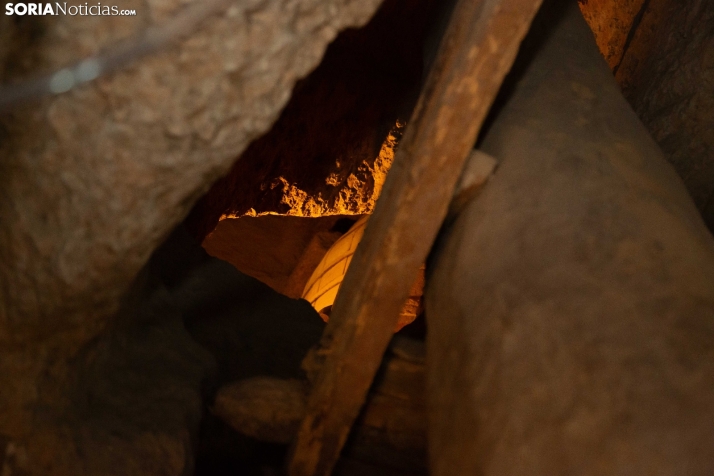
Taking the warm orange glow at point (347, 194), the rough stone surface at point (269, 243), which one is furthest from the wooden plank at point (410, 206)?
the rough stone surface at point (269, 243)

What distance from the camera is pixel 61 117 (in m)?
1.00

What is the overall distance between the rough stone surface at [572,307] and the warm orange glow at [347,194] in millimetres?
2159

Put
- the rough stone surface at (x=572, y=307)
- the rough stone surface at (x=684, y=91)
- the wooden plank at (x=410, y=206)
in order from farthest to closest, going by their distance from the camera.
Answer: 1. the rough stone surface at (x=684, y=91)
2. the wooden plank at (x=410, y=206)
3. the rough stone surface at (x=572, y=307)

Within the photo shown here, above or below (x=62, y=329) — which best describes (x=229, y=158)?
above

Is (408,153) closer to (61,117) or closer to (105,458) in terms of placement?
(61,117)

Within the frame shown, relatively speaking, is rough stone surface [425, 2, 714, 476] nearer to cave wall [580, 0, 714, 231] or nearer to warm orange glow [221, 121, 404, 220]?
cave wall [580, 0, 714, 231]

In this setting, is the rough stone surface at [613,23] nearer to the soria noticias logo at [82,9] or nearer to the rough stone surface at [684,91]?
the rough stone surface at [684,91]

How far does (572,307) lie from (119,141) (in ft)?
2.56

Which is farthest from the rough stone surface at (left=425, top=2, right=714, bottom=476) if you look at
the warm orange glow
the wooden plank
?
the warm orange glow

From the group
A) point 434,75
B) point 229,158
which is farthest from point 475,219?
point 229,158

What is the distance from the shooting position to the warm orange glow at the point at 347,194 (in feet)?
12.6

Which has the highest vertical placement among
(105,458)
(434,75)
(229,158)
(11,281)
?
(434,75)

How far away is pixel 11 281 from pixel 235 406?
817 millimetres

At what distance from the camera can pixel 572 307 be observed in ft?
3.47
